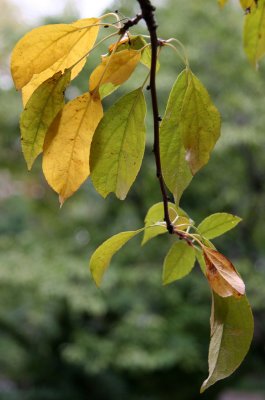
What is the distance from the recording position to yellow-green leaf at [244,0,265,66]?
439mm

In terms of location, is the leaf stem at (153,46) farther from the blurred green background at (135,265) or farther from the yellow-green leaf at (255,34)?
the blurred green background at (135,265)

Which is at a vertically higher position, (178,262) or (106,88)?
(106,88)

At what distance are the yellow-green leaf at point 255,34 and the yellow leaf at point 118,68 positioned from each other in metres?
0.15

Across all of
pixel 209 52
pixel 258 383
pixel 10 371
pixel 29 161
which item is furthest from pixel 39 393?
pixel 29 161

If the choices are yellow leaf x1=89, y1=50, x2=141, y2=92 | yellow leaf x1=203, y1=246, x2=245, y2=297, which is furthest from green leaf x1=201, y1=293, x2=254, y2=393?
yellow leaf x1=89, y1=50, x2=141, y2=92

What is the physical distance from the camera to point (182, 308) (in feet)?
11.2

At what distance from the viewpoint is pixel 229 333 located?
323mm

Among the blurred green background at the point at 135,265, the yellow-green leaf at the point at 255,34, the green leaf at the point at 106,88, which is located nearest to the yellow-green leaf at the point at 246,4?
Result: the yellow-green leaf at the point at 255,34

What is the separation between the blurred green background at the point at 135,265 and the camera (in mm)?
3178

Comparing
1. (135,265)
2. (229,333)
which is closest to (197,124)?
(229,333)

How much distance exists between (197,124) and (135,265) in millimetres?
3224

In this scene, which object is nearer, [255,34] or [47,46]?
[47,46]

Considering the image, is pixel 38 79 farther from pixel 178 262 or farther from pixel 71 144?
pixel 178 262

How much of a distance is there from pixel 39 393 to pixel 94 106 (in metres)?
3.56
